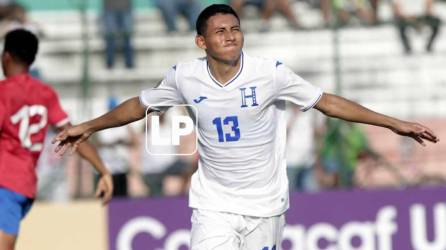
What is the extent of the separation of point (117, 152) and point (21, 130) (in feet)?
11.5

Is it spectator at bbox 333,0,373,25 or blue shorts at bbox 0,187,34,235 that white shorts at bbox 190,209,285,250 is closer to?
blue shorts at bbox 0,187,34,235

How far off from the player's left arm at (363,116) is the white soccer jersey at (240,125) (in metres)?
0.07

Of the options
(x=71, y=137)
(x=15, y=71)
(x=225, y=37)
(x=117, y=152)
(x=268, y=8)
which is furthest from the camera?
(x=268, y=8)

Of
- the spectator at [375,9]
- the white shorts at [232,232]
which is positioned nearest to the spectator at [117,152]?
the spectator at [375,9]

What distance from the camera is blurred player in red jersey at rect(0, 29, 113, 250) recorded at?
8125mm

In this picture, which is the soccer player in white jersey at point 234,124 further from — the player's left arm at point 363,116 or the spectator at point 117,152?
the spectator at point 117,152

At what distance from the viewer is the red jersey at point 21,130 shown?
8.10 m

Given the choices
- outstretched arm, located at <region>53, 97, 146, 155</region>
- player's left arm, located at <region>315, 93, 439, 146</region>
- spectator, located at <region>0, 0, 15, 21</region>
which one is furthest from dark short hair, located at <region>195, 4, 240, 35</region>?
spectator, located at <region>0, 0, 15, 21</region>

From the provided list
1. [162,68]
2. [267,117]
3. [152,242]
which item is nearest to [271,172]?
[267,117]

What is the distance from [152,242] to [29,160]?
10.2 feet

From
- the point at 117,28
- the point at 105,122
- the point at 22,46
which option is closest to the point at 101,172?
the point at 22,46

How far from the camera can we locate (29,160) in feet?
27.0

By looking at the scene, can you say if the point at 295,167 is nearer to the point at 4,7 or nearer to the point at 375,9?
the point at 375,9

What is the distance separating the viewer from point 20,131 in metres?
8.12
